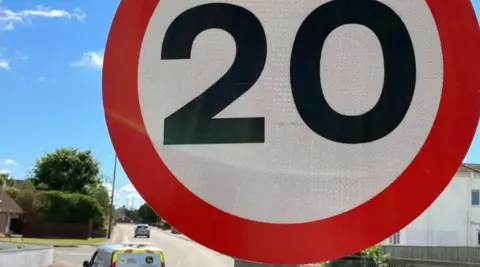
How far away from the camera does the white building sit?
111 feet

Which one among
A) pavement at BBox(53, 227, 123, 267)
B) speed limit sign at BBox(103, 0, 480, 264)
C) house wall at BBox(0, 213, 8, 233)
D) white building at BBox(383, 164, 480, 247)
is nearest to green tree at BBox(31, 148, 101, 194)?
house wall at BBox(0, 213, 8, 233)

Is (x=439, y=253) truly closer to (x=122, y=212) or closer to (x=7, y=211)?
(x=7, y=211)

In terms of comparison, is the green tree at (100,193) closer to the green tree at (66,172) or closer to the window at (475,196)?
the green tree at (66,172)

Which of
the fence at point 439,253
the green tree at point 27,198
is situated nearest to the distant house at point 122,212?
the green tree at point 27,198

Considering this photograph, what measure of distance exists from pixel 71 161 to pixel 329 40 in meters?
65.0

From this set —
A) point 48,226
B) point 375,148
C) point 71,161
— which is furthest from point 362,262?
point 71,161

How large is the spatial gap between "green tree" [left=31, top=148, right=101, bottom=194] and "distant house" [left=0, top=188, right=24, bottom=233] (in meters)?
8.45

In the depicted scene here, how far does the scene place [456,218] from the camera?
34219 mm

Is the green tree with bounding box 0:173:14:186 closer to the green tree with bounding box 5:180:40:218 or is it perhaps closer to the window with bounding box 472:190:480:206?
the green tree with bounding box 5:180:40:218

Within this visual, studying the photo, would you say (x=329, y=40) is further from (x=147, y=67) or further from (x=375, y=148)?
(x=147, y=67)

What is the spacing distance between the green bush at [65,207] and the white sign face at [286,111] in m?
54.1

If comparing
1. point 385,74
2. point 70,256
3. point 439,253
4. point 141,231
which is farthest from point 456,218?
point 385,74

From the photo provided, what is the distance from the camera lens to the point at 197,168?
1469mm

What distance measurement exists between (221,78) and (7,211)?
172 feet
